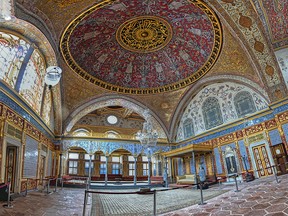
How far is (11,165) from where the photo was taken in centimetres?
697

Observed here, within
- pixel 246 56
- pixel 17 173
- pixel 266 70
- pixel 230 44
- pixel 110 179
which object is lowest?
pixel 110 179

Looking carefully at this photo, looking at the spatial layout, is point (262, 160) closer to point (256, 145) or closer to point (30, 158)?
point (256, 145)

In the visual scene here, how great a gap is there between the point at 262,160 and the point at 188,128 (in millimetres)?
5694

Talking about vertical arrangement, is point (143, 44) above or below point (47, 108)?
above

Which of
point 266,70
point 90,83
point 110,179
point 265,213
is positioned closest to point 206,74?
point 266,70

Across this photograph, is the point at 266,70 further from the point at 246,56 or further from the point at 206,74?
the point at 206,74

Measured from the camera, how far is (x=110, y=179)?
1811cm

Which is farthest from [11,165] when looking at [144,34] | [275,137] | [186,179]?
[275,137]

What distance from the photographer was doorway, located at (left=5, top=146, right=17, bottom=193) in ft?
22.1

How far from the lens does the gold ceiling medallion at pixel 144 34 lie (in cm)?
1019

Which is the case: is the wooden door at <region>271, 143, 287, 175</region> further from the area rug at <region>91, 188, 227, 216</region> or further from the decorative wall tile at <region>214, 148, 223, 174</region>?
the area rug at <region>91, 188, 227, 216</region>

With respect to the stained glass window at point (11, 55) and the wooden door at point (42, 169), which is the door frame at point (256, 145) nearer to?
the wooden door at point (42, 169)

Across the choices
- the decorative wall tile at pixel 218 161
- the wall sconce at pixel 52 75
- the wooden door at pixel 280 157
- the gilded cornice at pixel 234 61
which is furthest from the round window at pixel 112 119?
the wooden door at pixel 280 157

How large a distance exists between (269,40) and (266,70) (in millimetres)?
1371
